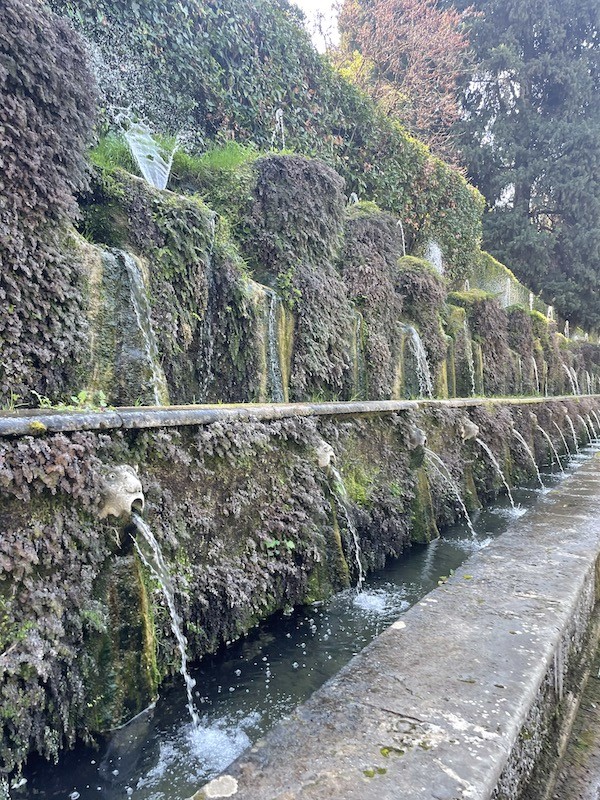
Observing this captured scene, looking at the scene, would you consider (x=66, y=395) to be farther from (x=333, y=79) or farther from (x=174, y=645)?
(x=333, y=79)

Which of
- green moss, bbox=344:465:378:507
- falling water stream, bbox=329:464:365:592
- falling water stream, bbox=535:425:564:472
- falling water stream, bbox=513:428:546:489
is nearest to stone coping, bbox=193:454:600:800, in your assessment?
falling water stream, bbox=329:464:365:592

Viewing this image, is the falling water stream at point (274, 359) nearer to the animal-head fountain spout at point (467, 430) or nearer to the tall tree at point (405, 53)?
the animal-head fountain spout at point (467, 430)

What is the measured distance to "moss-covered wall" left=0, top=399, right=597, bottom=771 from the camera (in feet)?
7.96

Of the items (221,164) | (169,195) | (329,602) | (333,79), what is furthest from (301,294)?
(333,79)

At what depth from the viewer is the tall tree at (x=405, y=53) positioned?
1811 cm

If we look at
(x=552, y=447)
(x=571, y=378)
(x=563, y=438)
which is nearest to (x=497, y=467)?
(x=552, y=447)

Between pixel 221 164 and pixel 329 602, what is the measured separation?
21.2ft

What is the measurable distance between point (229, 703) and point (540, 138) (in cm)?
2627

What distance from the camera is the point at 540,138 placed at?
77.6ft

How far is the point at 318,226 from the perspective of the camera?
7.75 meters

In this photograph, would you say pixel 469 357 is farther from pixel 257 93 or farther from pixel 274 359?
pixel 257 93

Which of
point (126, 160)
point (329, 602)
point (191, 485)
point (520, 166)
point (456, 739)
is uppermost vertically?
point (520, 166)

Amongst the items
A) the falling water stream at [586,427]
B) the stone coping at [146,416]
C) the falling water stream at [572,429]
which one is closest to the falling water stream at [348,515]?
the stone coping at [146,416]

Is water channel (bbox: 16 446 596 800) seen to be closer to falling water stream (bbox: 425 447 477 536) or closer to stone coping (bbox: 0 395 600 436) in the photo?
stone coping (bbox: 0 395 600 436)
